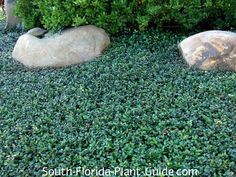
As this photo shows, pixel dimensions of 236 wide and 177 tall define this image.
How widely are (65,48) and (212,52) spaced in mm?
1681

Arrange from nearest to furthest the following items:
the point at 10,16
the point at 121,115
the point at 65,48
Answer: the point at 121,115
the point at 65,48
the point at 10,16

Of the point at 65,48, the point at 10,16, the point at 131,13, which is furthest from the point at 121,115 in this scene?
the point at 10,16

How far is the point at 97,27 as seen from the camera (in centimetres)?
445

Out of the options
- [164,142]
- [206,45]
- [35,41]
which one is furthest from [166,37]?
[164,142]

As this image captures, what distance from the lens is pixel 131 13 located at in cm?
444

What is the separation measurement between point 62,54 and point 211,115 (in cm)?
202

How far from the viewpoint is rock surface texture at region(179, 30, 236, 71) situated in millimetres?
3658

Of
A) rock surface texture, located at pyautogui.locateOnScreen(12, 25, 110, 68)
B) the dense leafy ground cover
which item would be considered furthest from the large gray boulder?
the dense leafy ground cover

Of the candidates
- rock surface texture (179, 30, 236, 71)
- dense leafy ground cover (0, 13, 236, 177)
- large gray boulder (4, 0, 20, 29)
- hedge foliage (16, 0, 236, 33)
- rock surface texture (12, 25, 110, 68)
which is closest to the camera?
dense leafy ground cover (0, 13, 236, 177)

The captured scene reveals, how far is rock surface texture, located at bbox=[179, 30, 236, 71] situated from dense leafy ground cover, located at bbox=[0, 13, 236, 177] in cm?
11

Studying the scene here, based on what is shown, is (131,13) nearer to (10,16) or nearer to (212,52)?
(212,52)

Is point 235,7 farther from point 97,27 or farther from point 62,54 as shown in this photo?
point 62,54

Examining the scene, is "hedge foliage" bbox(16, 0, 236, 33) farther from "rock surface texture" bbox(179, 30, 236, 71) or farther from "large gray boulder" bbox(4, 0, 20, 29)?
"large gray boulder" bbox(4, 0, 20, 29)

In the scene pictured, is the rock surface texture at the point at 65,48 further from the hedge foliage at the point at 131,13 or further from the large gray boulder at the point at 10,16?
the large gray boulder at the point at 10,16
